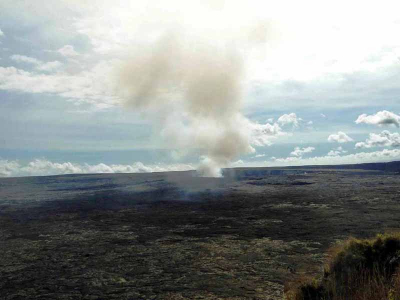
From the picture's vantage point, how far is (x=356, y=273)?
8844 millimetres

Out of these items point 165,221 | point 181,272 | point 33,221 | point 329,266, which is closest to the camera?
point 329,266

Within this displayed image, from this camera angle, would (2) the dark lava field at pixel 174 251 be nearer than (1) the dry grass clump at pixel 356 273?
No

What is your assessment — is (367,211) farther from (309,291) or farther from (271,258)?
(309,291)

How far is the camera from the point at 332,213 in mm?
27656

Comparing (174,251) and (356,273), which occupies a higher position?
(356,273)

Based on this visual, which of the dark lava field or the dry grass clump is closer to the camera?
the dry grass clump

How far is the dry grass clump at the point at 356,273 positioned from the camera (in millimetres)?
7973

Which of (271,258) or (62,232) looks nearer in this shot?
(271,258)

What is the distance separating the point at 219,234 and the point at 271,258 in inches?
236

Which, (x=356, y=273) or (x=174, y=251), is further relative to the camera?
(x=174, y=251)

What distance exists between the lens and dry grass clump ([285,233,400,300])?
7.97 m

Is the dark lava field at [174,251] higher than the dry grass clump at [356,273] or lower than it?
lower

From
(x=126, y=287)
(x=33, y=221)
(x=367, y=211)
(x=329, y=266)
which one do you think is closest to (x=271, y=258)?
A: (x=329, y=266)

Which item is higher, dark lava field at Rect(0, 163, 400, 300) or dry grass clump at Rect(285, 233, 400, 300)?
dry grass clump at Rect(285, 233, 400, 300)
